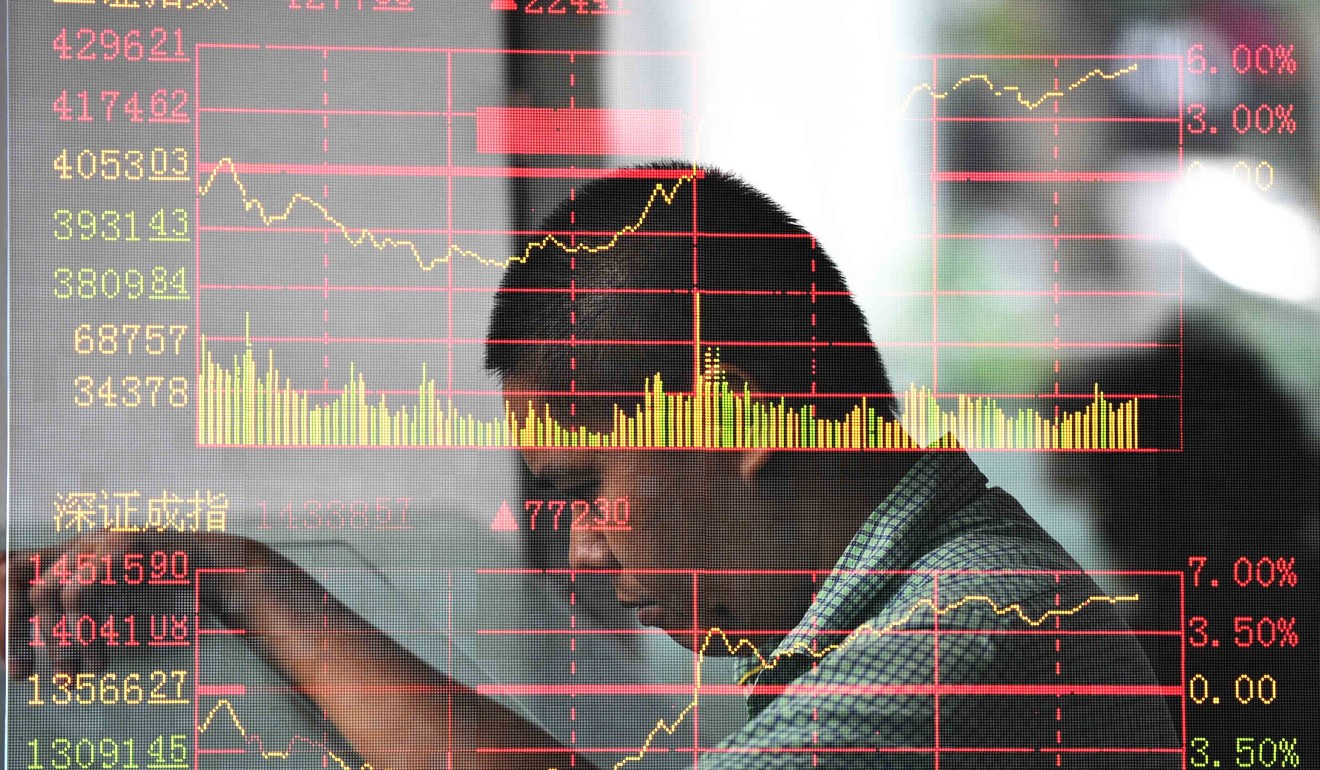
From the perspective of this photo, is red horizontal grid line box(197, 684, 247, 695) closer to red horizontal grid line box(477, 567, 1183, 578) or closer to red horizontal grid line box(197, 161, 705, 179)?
red horizontal grid line box(477, 567, 1183, 578)

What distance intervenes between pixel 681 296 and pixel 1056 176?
0.44 metres

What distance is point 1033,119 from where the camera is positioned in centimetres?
120

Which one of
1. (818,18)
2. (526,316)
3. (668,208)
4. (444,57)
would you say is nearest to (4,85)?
(444,57)

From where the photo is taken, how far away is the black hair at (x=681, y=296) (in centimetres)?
117

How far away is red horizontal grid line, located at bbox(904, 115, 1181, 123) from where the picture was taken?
3.92 feet

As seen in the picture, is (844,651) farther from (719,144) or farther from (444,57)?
(444,57)

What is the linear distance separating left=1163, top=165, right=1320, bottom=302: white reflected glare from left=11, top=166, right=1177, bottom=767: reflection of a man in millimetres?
362

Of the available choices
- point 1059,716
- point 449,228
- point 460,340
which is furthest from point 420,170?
point 1059,716

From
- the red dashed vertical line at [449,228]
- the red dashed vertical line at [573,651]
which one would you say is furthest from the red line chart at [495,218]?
the red dashed vertical line at [573,651]

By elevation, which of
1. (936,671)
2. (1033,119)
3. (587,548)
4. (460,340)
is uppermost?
(1033,119)

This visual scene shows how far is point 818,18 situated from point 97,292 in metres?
0.85

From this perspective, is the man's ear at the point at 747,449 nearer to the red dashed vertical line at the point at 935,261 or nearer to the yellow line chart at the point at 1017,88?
the red dashed vertical line at the point at 935,261

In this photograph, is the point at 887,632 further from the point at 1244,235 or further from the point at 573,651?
the point at 1244,235

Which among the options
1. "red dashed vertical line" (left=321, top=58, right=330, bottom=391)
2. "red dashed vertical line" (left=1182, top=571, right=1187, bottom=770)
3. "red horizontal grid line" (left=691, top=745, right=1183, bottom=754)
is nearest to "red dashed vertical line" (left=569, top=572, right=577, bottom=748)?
"red horizontal grid line" (left=691, top=745, right=1183, bottom=754)
